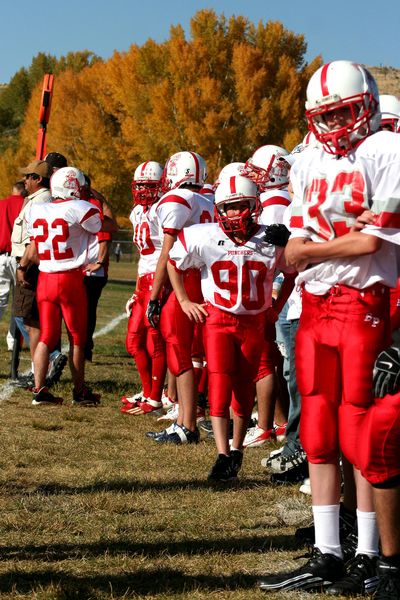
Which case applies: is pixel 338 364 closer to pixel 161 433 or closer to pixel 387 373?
pixel 387 373

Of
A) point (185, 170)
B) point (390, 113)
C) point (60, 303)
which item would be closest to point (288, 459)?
point (390, 113)

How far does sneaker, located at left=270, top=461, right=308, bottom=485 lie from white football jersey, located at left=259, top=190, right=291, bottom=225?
1691 mm

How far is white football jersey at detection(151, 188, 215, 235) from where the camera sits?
6.36 metres

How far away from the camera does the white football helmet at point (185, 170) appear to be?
673 cm

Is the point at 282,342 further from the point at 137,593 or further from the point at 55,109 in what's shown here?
the point at 55,109

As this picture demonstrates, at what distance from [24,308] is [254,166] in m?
2.83

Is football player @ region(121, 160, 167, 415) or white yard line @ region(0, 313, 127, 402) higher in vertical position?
football player @ region(121, 160, 167, 415)

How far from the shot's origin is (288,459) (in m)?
5.34

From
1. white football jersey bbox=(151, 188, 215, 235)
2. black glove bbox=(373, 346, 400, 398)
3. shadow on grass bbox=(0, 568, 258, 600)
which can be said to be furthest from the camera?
white football jersey bbox=(151, 188, 215, 235)

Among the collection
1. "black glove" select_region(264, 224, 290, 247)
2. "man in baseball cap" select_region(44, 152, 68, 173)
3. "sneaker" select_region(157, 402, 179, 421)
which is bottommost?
"sneaker" select_region(157, 402, 179, 421)

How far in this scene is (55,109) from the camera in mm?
42938

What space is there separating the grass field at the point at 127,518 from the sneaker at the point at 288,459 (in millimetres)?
95

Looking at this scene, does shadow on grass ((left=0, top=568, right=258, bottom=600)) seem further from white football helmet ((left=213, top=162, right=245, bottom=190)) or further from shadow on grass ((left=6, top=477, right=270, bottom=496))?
white football helmet ((left=213, top=162, right=245, bottom=190))

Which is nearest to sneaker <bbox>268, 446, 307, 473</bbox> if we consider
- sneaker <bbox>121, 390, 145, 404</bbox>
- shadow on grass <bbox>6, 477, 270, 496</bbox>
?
shadow on grass <bbox>6, 477, 270, 496</bbox>
